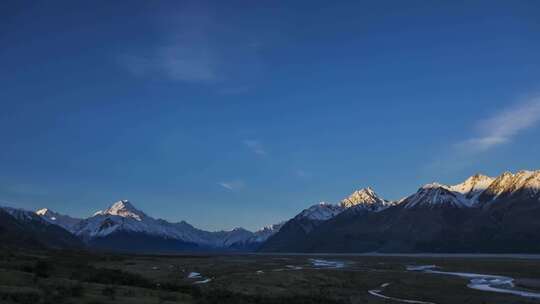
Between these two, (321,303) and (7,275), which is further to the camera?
(321,303)

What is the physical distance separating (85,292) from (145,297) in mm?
4150

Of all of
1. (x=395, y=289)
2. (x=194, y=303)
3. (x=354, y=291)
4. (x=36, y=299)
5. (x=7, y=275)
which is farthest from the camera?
(x=395, y=289)

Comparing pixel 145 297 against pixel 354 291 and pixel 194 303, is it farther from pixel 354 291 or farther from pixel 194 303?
pixel 354 291

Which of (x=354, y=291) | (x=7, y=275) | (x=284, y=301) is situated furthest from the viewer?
(x=354, y=291)

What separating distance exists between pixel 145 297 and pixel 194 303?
3.95 m

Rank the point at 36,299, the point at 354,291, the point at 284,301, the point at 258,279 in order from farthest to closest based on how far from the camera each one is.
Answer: the point at 258,279 → the point at 354,291 → the point at 284,301 → the point at 36,299

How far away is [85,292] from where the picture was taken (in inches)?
1542

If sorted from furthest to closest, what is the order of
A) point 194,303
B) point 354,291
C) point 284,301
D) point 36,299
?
1. point 354,291
2. point 284,301
3. point 194,303
4. point 36,299

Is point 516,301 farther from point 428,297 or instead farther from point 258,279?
point 258,279

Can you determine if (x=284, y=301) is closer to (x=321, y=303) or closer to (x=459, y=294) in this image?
(x=321, y=303)

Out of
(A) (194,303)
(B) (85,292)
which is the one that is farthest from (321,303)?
(B) (85,292)

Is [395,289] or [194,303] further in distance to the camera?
[395,289]

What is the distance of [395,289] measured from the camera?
80.4 meters

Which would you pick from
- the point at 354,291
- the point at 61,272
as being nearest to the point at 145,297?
the point at 61,272
